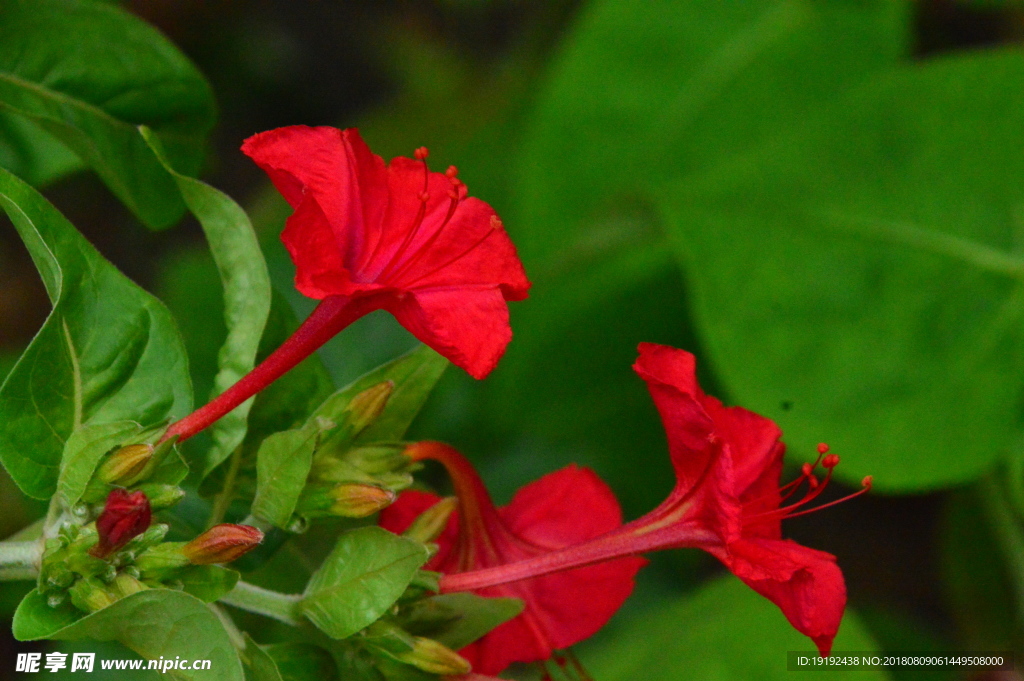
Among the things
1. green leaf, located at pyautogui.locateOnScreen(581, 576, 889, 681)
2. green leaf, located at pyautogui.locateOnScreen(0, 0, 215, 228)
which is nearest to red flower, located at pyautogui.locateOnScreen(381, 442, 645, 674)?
green leaf, located at pyautogui.locateOnScreen(0, 0, 215, 228)

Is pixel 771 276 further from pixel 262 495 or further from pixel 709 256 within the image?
pixel 262 495

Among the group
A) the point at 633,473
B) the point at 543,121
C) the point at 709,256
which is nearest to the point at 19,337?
the point at 543,121

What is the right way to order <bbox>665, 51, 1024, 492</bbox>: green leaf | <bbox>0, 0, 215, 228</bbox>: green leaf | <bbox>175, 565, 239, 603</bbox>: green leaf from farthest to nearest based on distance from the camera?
<bbox>665, 51, 1024, 492</bbox>: green leaf
<bbox>0, 0, 215, 228</bbox>: green leaf
<bbox>175, 565, 239, 603</bbox>: green leaf

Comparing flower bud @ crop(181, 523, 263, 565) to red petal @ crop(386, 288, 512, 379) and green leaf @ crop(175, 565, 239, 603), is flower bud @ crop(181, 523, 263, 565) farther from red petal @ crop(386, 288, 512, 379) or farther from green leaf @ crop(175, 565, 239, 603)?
red petal @ crop(386, 288, 512, 379)

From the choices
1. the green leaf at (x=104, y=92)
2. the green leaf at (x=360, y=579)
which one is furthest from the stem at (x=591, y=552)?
the green leaf at (x=104, y=92)

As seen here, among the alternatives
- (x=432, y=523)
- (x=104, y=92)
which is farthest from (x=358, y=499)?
(x=104, y=92)
